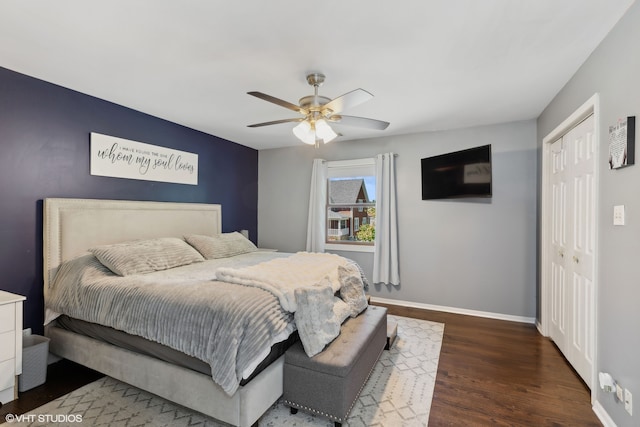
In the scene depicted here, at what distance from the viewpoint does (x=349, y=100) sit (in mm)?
2207

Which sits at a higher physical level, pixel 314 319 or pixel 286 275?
pixel 286 275

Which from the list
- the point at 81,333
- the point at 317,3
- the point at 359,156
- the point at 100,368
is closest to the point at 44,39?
the point at 317,3

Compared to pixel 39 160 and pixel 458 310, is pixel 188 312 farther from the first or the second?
pixel 458 310

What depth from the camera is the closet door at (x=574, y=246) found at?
2299 millimetres

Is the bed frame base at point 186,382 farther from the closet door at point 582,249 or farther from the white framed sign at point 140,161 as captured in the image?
the closet door at point 582,249

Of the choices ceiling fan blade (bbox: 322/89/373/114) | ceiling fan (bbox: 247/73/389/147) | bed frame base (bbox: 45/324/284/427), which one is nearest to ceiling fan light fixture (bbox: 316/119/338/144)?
ceiling fan (bbox: 247/73/389/147)

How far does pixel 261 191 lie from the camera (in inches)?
212

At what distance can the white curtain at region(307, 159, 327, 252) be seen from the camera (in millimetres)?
4793

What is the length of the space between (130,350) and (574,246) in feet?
12.0

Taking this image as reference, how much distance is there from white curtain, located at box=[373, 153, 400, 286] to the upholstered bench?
221 centimetres

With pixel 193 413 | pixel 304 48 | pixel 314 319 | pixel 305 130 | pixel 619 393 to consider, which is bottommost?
pixel 193 413

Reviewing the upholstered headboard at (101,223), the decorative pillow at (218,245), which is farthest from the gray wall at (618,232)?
the upholstered headboard at (101,223)

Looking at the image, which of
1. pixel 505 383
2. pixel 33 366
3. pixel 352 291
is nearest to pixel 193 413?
pixel 33 366

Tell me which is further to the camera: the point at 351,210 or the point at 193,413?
the point at 351,210
